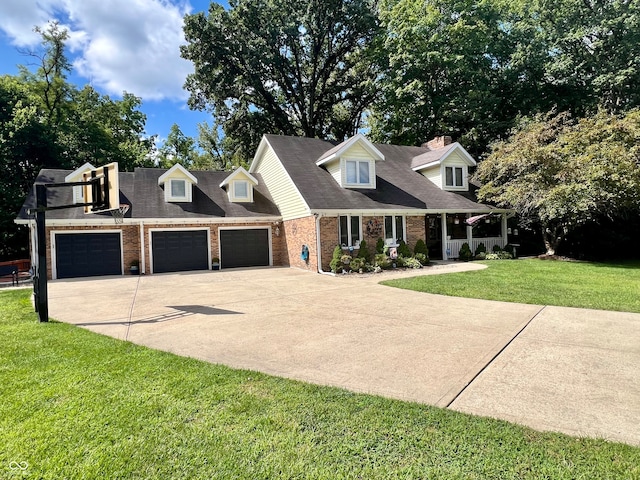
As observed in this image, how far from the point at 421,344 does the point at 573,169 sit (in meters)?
13.5

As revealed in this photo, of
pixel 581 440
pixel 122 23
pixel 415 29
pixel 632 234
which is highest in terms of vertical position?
pixel 415 29

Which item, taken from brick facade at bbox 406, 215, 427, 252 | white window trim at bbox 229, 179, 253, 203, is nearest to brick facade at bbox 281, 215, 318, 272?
white window trim at bbox 229, 179, 253, 203

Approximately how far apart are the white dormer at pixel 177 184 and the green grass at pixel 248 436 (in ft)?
46.0

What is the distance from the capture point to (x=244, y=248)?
17469 millimetres

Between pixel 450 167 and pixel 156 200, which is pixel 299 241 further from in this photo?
pixel 450 167

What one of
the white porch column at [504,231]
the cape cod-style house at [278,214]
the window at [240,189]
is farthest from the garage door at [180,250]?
the white porch column at [504,231]

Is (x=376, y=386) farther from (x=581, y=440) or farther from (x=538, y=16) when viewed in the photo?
(x=538, y=16)

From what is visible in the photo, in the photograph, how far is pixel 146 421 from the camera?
313 centimetres

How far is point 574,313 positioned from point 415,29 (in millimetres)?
21922

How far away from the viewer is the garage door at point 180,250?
1609cm

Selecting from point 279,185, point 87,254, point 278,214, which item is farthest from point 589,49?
point 87,254

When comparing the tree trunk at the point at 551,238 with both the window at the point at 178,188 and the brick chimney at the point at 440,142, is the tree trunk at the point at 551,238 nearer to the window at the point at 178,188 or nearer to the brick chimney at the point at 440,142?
→ the brick chimney at the point at 440,142

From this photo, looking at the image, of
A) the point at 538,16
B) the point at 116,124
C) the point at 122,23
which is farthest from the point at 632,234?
the point at 116,124

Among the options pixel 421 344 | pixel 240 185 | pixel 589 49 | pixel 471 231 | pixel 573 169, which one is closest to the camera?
pixel 421 344
